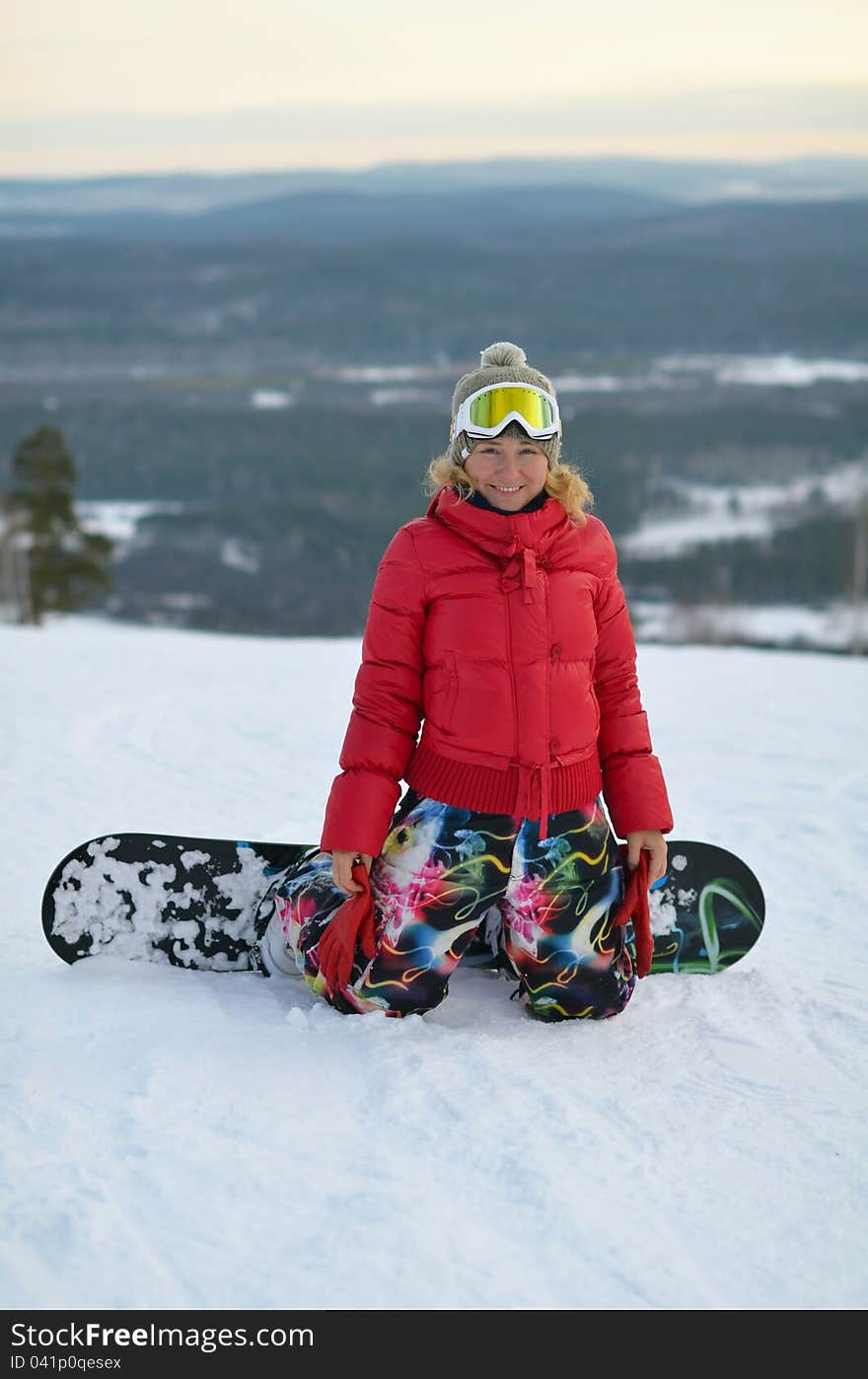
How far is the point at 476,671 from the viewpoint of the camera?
7.83 ft

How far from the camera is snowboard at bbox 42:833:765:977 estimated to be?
275 cm

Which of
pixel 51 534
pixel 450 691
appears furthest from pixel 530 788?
pixel 51 534

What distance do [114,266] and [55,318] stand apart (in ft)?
75.1

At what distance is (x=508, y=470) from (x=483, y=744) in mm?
567

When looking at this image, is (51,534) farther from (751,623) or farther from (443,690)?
(751,623)

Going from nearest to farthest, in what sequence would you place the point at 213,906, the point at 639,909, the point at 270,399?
the point at 639,909 → the point at 213,906 → the point at 270,399

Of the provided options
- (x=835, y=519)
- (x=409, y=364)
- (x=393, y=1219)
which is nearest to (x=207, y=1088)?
(x=393, y=1219)

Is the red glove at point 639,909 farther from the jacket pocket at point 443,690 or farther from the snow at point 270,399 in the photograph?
the snow at point 270,399

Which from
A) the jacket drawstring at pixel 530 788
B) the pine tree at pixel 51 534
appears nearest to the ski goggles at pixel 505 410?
the jacket drawstring at pixel 530 788

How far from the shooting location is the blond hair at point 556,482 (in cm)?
248

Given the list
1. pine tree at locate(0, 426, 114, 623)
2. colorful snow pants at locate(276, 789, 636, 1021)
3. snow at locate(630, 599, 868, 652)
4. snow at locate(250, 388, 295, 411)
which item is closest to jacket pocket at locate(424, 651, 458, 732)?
colorful snow pants at locate(276, 789, 636, 1021)

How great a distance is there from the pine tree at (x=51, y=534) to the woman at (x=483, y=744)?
2738 cm

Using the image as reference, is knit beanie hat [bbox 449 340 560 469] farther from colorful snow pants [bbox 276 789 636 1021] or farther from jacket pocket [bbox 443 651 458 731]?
colorful snow pants [bbox 276 789 636 1021]
